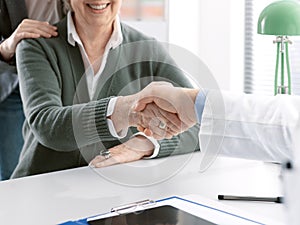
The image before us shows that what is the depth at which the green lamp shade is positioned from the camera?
1.57 metres

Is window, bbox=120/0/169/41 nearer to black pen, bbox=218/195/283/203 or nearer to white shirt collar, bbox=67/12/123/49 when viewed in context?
white shirt collar, bbox=67/12/123/49

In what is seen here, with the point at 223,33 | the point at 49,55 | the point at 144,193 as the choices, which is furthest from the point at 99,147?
the point at 223,33

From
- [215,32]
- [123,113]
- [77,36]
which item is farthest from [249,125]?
[215,32]

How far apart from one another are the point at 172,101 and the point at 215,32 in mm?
1848

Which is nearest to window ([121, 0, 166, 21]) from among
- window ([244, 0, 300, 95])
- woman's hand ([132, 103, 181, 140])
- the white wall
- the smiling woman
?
the white wall

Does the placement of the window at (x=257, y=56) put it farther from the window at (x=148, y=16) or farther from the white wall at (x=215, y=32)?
the window at (x=148, y=16)

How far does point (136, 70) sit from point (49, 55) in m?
0.44

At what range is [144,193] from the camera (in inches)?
43.4

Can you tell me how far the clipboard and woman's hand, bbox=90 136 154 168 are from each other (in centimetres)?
26

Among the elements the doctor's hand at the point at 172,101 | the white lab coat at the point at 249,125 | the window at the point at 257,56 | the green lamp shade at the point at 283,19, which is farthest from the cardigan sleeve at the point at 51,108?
the window at the point at 257,56

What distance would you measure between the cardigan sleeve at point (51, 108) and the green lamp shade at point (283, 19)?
58cm

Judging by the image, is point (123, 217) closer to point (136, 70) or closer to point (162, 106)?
point (162, 106)

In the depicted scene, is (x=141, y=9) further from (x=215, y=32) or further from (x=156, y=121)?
(x=156, y=121)

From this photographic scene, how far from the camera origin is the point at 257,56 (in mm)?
2939
